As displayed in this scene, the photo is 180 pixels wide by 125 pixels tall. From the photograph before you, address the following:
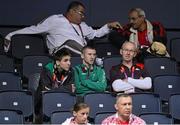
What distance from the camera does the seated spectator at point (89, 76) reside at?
36.6ft

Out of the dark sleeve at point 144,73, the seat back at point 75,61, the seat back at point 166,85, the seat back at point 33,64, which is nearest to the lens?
the dark sleeve at point 144,73

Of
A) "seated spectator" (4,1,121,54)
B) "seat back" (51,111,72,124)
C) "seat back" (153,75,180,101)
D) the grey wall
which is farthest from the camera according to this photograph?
the grey wall

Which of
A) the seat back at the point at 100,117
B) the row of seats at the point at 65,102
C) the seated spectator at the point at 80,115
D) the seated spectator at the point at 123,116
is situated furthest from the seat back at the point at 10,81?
the seated spectator at the point at 123,116

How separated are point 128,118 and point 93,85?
1.57 m

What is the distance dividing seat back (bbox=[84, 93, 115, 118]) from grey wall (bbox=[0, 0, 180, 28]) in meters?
3.51

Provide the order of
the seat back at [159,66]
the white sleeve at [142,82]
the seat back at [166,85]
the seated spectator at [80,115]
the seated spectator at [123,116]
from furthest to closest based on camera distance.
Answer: the seat back at [159,66] → the seat back at [166,85] → the white sleeve at [142,82] → the seated spectator at [123,116] → the seated spectator at [80,115]

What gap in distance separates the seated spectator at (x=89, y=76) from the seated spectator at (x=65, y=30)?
48.6 inches

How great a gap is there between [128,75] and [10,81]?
1.60 m

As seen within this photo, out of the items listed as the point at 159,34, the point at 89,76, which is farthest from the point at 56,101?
the point at 159,34

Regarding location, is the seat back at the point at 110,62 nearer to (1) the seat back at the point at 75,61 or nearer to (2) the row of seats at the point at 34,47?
(1) the seat back at the point at 75,61

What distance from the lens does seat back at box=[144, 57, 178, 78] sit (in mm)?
12180

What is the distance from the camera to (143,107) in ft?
35.4

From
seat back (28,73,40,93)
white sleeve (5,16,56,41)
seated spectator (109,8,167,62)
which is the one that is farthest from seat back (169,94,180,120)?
white sleeve (5,16,56,41)

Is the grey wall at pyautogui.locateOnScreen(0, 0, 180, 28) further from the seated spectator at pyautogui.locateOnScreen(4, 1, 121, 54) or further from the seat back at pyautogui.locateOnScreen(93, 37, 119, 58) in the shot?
the seat back at pyautogui.locateOnScreen(93, 37, 119, 58)
